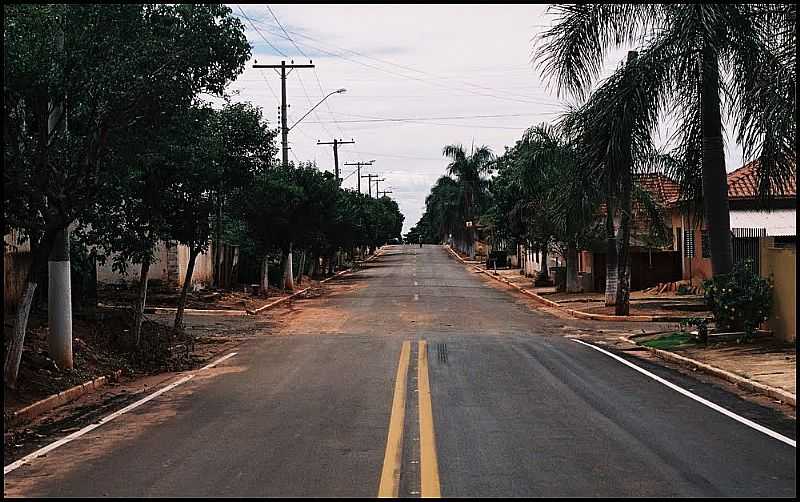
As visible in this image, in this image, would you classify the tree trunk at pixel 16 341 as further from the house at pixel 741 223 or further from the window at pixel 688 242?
the window at pixel 688 242

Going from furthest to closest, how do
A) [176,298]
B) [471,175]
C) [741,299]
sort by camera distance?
[471,175] < [176,298] < [741,299]

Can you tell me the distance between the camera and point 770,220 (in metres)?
35.2

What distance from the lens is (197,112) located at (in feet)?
50.6

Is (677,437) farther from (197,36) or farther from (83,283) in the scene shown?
(83,283)

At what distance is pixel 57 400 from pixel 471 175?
276 feet

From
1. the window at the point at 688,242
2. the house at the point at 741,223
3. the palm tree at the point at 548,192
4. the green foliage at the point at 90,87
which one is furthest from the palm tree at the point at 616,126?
the window at the point at 688,242

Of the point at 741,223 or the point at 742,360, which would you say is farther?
the point at 741,223

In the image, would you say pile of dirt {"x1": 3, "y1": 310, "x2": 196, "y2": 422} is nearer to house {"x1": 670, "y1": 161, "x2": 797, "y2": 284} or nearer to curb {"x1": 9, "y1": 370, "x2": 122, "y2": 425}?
curb {"x1": 9, "y1": 370, "x2": 122, "y2": 425}

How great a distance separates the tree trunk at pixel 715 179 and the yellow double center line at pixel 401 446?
26.6ft

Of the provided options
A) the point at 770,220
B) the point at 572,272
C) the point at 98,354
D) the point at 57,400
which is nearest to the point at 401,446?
the point at 57,400

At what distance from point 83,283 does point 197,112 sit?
367 inches

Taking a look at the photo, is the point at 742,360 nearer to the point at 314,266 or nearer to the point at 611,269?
the point at 611,269

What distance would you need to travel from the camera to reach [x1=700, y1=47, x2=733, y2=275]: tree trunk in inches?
771

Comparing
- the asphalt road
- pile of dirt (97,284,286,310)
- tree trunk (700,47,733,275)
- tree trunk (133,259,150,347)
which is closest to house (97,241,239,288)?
pile of dirt (97,284,286,310)
